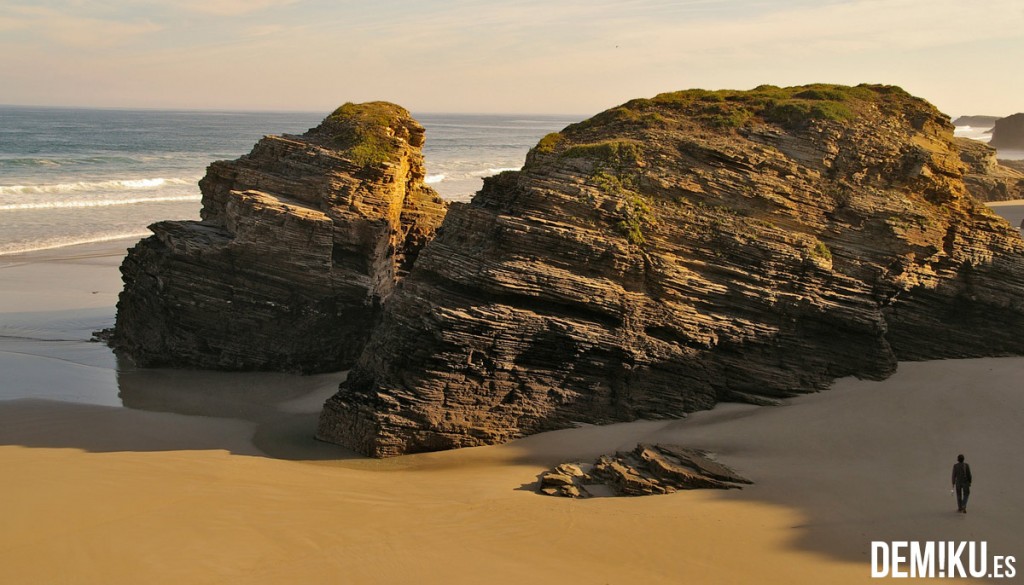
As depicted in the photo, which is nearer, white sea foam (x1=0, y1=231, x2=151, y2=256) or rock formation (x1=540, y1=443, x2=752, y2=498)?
rock formation (x1=540, y1=443, x2=752, y2=498)

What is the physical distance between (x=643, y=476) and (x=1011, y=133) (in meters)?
117

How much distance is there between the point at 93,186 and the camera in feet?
183

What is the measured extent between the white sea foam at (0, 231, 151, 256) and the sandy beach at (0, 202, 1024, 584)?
58.7ft

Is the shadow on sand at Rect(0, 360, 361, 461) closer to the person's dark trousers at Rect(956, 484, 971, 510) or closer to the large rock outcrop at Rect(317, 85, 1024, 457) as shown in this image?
the large rock outcrop at Rect(317, 85, 1024, 457)

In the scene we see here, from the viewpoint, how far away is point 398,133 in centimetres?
2445

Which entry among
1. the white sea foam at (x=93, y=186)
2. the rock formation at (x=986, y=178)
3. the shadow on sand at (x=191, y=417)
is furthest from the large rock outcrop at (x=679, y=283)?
the white sea foam at (x=93, y=186)

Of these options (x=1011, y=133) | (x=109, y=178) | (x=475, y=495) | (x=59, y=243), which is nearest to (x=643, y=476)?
(x=475, y=495)

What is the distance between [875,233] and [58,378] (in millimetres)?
19068

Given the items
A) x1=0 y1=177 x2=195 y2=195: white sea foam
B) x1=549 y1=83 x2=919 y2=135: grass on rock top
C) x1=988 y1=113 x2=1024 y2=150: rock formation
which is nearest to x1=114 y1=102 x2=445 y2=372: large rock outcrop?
x1=549 y1=83 x2=919 y2=135: grass on rock top

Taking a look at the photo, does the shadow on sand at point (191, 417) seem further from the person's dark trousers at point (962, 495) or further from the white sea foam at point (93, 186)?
the white sea foam at point (93, 186)

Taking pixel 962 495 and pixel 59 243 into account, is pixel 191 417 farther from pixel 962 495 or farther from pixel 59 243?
pixel 59 243

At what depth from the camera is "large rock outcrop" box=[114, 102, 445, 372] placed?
847 inches

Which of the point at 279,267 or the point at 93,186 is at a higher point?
the point at 93,186

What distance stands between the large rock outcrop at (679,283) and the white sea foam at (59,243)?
81.2ft
